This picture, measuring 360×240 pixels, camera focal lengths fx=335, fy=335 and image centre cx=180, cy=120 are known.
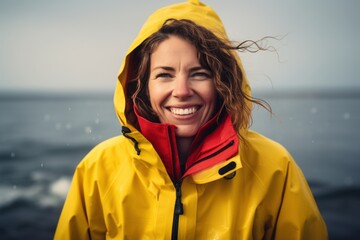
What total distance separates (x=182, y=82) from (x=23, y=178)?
757 centimetres

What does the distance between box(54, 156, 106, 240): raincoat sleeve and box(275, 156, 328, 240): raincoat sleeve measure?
1.24 metres

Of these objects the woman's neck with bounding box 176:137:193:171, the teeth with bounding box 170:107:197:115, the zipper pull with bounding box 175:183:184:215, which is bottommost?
the zipper pull with bounding box 175:183:184:215

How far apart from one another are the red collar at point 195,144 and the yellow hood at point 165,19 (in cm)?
16

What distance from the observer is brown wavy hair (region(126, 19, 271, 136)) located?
86.7 inches

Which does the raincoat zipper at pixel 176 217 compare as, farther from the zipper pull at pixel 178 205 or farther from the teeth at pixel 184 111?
the teeth at pixel 184 111

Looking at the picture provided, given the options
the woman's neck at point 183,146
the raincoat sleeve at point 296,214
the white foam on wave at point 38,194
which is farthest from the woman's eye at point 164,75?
the white foam on wave at point 38,194

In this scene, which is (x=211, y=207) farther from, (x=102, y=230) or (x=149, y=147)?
(x=102, y=230)

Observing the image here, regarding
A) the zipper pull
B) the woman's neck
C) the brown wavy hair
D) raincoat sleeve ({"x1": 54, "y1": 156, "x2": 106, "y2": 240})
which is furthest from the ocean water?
raincoat sleeve ({"x1": 54, "y1": 156, "x2": 106, "y2": 240})

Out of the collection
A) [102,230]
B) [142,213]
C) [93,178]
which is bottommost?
[102,230]

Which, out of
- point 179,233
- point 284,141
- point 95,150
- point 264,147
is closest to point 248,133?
point 264,147

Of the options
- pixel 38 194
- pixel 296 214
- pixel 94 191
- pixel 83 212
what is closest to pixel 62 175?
pixel 38 194

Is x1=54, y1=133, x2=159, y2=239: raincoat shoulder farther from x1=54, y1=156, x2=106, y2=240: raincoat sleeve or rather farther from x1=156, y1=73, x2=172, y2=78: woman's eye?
x1=156, y1=73, x2=172, y2=78: woman's eye

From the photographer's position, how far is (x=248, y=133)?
2477 mm

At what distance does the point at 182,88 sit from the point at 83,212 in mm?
1113
